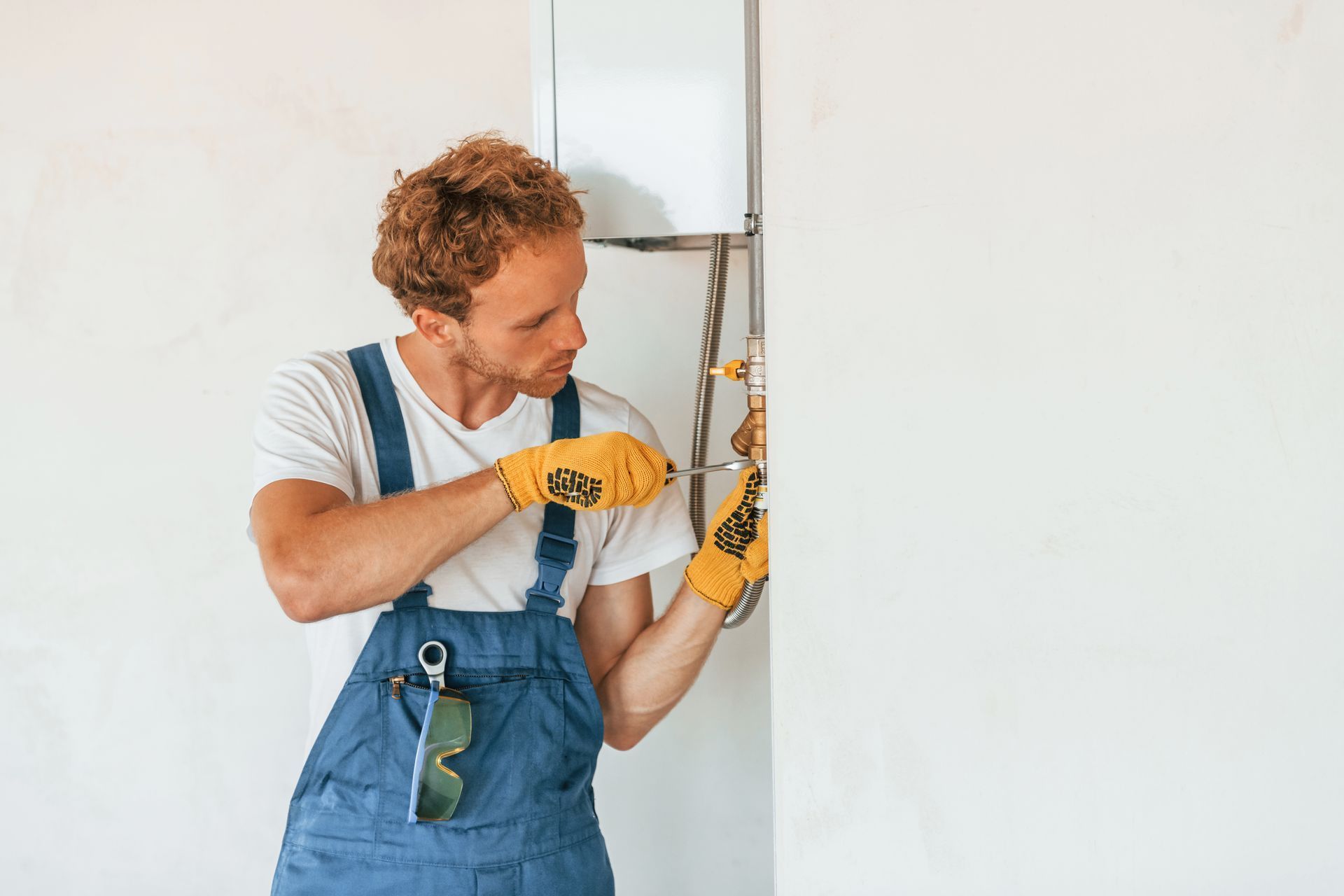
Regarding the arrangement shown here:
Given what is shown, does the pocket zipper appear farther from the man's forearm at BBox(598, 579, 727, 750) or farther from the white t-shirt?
the man's forearm at BBox(598, 579, 727, 750)

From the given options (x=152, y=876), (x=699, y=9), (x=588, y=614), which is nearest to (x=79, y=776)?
(x=152, y=876)

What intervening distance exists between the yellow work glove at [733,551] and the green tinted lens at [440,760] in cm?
30

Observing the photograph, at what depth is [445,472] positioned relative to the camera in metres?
1.15

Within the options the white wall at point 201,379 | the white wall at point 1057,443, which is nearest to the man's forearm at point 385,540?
the white wall at point 1057,443

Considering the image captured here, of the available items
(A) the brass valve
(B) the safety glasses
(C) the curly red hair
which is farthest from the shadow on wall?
(B) the safety glasses

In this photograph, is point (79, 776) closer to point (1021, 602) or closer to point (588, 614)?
point (588, 614)

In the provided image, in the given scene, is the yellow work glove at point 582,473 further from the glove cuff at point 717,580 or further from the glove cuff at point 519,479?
the glove cuff at point 717,580

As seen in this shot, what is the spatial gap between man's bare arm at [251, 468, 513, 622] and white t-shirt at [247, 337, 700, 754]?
37 mm

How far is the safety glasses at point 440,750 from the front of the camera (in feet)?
3.38

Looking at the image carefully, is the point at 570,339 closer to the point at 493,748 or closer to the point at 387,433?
the point at 387,433

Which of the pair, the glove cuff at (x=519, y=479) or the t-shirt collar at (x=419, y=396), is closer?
the glove cuff at (x=519, y=479)

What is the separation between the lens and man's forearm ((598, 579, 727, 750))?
47.8 inches

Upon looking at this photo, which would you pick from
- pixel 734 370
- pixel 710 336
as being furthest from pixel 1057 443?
pixel 710 336

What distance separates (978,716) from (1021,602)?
0.07 meters
